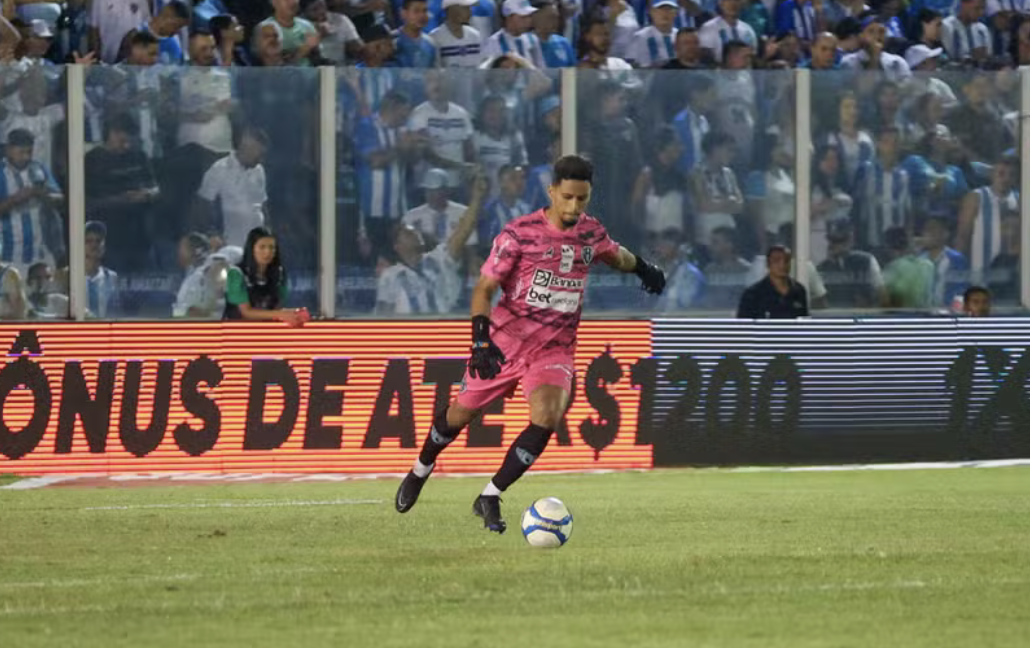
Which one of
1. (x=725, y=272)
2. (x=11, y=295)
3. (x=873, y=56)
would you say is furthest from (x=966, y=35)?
(x=11, y=295)

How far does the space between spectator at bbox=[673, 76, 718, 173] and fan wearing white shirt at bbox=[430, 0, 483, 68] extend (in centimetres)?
199

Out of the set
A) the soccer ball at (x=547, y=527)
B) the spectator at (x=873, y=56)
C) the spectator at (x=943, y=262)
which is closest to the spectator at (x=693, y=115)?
the spectator at (x=943, y=262)

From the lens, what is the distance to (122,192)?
685 inches

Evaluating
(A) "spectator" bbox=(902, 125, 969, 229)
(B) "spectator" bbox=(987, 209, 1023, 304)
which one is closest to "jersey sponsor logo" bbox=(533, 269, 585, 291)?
(A) "spectator" bbox=(902, 125, 969, 229)

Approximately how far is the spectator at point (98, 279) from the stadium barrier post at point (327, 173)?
1673 millimetres

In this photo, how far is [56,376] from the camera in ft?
55.3

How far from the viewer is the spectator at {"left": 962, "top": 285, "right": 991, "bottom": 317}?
1889cm

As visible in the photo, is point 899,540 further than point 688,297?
No

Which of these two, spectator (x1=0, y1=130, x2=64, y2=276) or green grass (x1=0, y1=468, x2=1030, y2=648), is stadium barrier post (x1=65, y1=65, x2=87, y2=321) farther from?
green grass (x1=0, y1=468, x2=1030, y2=648)

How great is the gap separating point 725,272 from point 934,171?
83.6 inches

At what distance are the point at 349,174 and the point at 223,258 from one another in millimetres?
1232

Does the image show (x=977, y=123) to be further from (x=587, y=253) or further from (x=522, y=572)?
(x=522, y=572)

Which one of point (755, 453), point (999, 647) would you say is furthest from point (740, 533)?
point (755, 453)

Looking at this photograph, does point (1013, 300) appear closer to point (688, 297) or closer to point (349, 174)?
point (688, 297)
